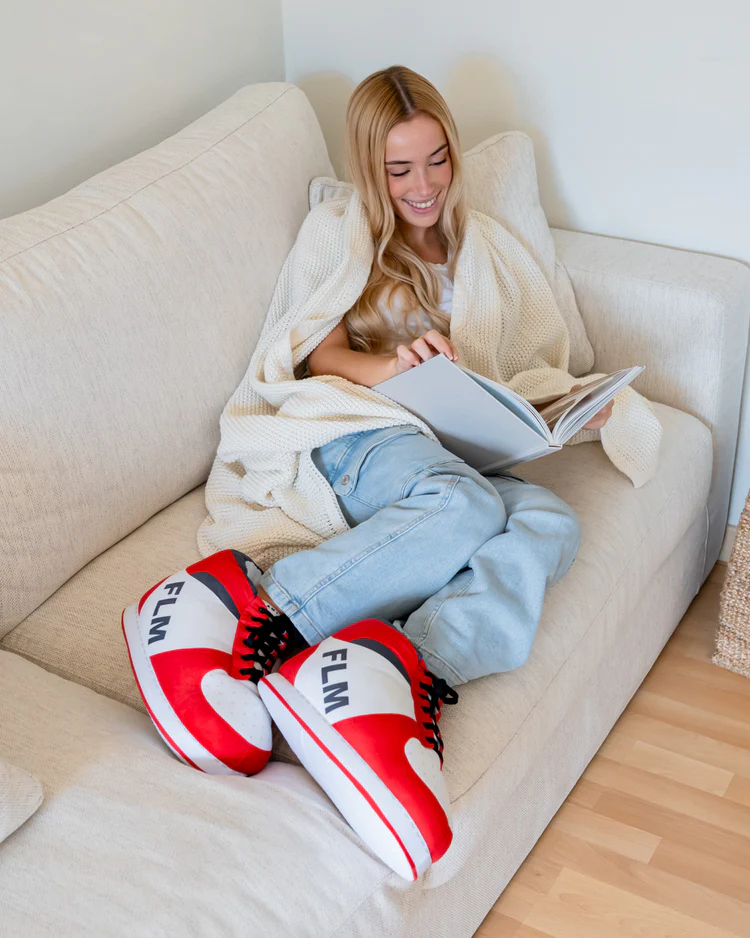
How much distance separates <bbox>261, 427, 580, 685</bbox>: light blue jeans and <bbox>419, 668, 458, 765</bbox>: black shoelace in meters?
0.03

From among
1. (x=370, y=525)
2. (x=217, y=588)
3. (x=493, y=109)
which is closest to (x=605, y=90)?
(x=493, y=109)

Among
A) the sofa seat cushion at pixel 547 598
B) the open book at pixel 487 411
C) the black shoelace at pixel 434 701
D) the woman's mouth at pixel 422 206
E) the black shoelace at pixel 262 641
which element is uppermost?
the woman's mouth at pixel 422 206

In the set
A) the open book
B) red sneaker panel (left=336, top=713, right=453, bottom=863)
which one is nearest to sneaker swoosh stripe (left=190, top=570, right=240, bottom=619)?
red sneaker panel (left=336, top=713, right=453, bottom=863)

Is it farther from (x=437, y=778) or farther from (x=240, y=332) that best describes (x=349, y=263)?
(x=437, y=778)

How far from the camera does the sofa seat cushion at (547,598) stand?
45.8 inches

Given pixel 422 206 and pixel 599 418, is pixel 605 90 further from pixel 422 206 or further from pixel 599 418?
pixel 599 418

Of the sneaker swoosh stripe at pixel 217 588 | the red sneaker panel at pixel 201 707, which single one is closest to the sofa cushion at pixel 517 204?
the sneaker swoosh stripe at pixel 217 588

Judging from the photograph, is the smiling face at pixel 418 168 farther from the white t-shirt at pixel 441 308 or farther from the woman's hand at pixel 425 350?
the woman's hand at pixel 425 350

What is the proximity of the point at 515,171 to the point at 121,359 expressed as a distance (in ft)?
2.71

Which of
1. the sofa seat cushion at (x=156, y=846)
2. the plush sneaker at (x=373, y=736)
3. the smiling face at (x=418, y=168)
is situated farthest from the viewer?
the smiling face at (x=418, y=168)

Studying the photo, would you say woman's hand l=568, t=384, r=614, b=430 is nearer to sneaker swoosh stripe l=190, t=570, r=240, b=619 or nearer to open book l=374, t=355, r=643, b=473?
open book l=374, t=355, r=643, b=473

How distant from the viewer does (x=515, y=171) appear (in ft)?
5.83

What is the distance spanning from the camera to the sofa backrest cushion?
1.28m

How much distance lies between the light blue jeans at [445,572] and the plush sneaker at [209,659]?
6 cm
